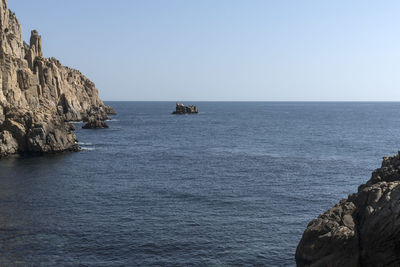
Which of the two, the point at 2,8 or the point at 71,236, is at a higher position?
the point at 2,8

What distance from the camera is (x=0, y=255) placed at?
Result: 113ft

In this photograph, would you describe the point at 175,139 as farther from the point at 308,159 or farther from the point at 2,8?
the point at 2,8

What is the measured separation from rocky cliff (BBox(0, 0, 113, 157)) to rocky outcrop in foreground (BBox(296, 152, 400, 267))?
69667 millimetres

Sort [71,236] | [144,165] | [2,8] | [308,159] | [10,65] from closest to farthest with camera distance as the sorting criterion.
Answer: [71,236] → [144,165] → [308,159] → [10,65] → [2,8]

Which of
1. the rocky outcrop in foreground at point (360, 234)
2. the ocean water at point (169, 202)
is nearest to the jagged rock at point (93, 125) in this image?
the ocean water at point (169, 202)

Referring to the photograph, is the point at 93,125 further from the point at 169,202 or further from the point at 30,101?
A: the point at 169,202

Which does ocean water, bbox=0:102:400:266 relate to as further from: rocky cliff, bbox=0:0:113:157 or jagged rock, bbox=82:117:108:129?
jagged rock, bbox=82:117:108:129

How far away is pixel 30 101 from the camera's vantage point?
120m

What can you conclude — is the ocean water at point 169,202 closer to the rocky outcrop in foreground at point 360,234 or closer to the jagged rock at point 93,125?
the rocky outcrop in foreground at point 360,234

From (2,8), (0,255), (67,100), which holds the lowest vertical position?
(0,255)

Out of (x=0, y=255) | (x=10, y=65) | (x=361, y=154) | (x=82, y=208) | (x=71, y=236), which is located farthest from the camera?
(x=10, y=65)

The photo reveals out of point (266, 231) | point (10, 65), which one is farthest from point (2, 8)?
point (266, 231)

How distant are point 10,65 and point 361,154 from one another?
283 ft

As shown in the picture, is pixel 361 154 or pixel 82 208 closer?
pixel 82 208
